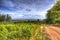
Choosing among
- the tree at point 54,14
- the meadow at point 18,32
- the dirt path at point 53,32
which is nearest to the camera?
the meadow at point 18,32

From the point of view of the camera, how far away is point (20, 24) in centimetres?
648

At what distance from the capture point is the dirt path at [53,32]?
7103 millimetres

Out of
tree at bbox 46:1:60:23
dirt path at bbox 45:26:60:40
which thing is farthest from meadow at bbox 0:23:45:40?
tree at bbox 46:1:60:23

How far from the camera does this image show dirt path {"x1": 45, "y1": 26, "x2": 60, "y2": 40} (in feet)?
23.3

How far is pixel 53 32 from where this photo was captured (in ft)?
25.6

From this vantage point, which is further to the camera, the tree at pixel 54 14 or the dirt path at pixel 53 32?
the dirt path at pixel 53 32

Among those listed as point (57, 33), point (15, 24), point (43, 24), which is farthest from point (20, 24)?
point (57, 33)

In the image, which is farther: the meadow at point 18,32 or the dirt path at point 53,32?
the dirt path at point 53,32

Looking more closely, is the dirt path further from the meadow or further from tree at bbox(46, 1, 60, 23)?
tree at bbox(46, 1, 60, 23)

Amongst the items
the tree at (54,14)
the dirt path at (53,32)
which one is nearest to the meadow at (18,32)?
the dirt path at (53,32)

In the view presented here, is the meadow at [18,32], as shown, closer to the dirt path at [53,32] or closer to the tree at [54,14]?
the dirt path at [53,32]

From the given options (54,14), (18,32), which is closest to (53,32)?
(54,14)

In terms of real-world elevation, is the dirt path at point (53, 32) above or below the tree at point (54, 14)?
below

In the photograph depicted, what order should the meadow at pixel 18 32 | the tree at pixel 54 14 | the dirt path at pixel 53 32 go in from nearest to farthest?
the meadow at pixel 18 32
the tree at pixel 54 14
the dirt path at pixel 53 32
